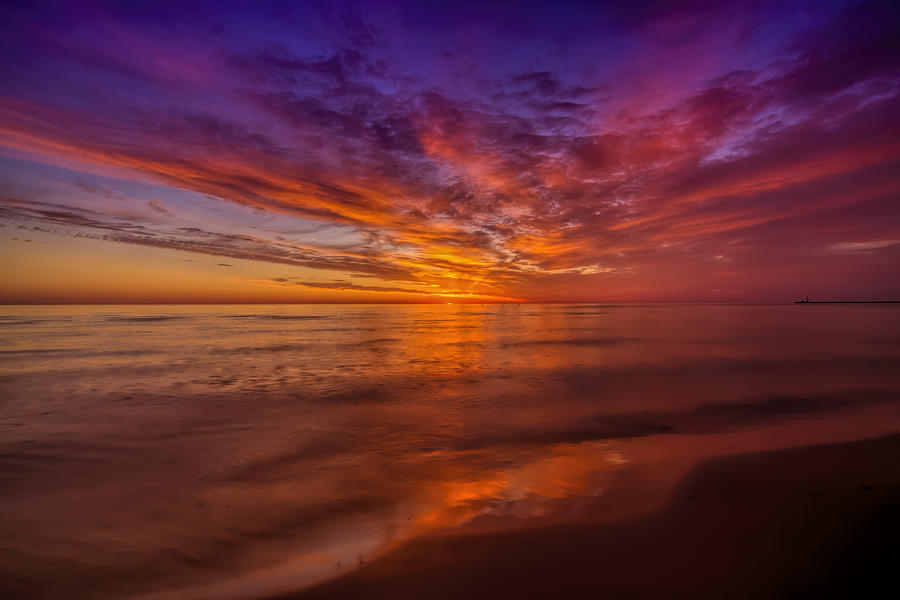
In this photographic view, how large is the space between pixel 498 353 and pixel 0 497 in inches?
960

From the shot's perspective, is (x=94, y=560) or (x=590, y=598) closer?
(x=590, y=598)

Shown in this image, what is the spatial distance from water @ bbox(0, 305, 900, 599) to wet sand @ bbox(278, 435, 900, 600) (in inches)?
19.3

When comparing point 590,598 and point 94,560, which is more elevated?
point 590,598

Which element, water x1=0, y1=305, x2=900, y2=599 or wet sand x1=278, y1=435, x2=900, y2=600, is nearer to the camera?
wet sand x1=278, y1=435, x2=900, y2=600

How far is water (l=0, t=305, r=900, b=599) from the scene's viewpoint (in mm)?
5449

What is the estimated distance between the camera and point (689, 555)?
15.6 feet

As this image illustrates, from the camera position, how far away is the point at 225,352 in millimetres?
28250

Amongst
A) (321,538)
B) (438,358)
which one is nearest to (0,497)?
(321,538)

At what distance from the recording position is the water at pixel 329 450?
5.45 meters

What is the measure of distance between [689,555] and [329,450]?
7.89m

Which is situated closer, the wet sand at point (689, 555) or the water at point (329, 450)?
the wet sand at point (689, 555)

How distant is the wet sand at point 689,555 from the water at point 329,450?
49 centimetres

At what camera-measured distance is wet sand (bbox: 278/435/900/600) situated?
422cm

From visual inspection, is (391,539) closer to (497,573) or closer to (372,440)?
(497,573)
